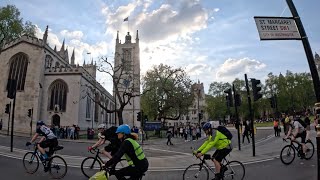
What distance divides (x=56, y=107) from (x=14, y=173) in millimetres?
36559

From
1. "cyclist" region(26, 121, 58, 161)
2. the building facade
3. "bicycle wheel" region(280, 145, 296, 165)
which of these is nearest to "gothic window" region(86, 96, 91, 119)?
the building facade

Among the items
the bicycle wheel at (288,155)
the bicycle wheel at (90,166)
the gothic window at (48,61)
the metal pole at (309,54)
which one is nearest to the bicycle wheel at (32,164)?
the bicycle wheel at (90,166)

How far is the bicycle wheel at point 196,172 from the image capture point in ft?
24.9

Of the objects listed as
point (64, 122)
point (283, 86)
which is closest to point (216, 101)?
point (283, 86)

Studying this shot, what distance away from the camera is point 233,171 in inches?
316

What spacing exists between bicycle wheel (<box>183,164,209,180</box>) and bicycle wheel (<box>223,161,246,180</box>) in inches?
24.0

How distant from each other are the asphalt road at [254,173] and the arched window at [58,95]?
116ft

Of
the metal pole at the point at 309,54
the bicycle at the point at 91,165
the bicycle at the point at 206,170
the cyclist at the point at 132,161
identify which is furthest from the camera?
the bicycle at the point at 91,165

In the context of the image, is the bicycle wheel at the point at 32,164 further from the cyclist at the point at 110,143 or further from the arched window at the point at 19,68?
the arched window at the point at 19,68

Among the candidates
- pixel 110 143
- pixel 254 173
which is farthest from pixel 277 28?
pixel 110 143

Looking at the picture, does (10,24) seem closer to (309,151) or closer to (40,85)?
(40,85)

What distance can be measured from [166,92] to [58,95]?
17.0 meters

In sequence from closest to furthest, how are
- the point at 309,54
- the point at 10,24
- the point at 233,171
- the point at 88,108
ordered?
the point at 309,54, the point at 233,171, the point at 10,24, the point at 88,108

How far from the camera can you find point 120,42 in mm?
84125
